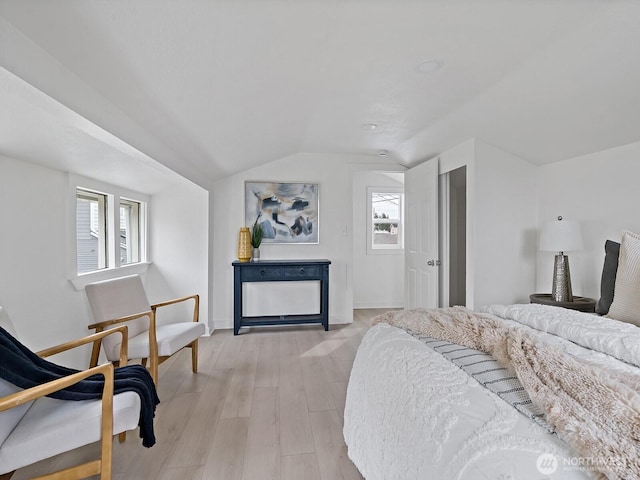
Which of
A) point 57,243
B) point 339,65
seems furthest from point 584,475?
point 57,243

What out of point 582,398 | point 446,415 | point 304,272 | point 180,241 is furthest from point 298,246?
point 582,398

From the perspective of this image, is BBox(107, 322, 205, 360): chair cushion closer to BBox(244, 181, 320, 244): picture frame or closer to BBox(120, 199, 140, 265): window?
BBox(120, 199, 140, 265): window

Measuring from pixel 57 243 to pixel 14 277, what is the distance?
405mm

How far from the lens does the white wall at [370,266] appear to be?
5473mm

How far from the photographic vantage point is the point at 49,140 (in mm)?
1923

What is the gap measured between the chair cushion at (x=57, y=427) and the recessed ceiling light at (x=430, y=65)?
227 cm

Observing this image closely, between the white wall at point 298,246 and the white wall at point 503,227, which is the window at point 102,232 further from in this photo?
the white wall at point 503,227

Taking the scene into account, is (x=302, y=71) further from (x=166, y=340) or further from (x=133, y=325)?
(x=133, y=325)

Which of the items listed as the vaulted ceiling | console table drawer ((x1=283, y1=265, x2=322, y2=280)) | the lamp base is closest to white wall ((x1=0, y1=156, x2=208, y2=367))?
the vaulted ceiling

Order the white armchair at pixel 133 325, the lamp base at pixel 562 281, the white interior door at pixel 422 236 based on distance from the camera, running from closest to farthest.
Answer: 1. the white armchair at pixel 133 325
2. the lamp base at pixel 562 281
3. the white interior door at pixel 422 236

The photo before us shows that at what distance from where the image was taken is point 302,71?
196 cm

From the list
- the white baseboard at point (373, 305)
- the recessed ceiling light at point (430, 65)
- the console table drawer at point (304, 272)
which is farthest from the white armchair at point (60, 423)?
the white baseboard at point (373, 305)

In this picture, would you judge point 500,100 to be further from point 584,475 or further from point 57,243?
point 57,243

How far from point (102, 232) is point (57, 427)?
222 cm
